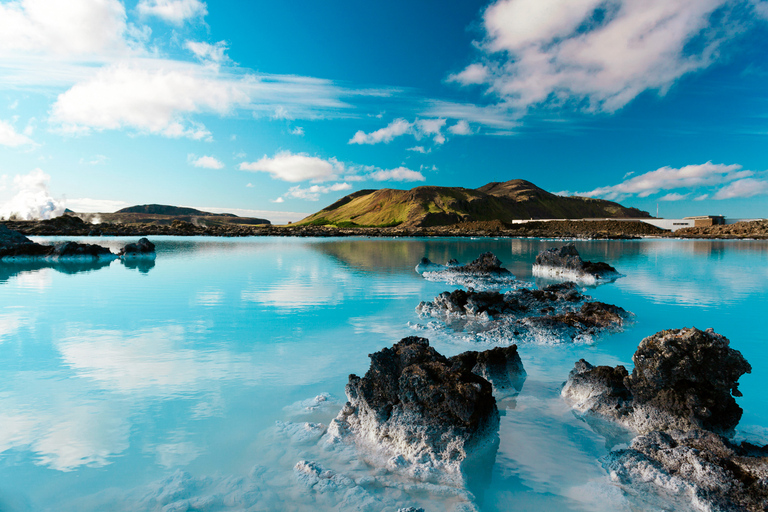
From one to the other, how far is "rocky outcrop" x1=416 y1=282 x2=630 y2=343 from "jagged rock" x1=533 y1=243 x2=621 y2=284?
27.4ft

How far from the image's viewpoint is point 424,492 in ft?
14.0

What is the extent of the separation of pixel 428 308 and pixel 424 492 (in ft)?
30.3

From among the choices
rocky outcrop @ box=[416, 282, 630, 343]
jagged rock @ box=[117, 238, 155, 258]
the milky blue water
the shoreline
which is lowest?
the milky blue water

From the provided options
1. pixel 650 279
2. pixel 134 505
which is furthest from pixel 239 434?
pixel 650 279

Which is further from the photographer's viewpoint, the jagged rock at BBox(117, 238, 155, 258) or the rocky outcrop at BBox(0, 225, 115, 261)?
the jagged rock at BBox(117, 238, 155, 258)

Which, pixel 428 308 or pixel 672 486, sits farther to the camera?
pixel 428 308

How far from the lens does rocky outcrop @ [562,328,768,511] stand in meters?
3.95

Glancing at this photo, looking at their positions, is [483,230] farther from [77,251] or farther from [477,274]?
[77,251]

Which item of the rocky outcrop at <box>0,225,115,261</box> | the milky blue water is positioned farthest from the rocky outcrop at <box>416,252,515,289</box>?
the rocky outcrop at <box>0,225,115,261</box>

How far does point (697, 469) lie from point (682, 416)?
144 cm

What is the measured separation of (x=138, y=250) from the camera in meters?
37.6

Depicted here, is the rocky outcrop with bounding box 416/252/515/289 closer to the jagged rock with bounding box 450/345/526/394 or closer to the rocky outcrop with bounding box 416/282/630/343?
the rocky outcrop with bounding box 416/282/630/343

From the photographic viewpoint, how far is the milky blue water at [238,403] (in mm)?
4293

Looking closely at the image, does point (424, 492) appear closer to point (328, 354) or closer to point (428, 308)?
point (328, 354)
